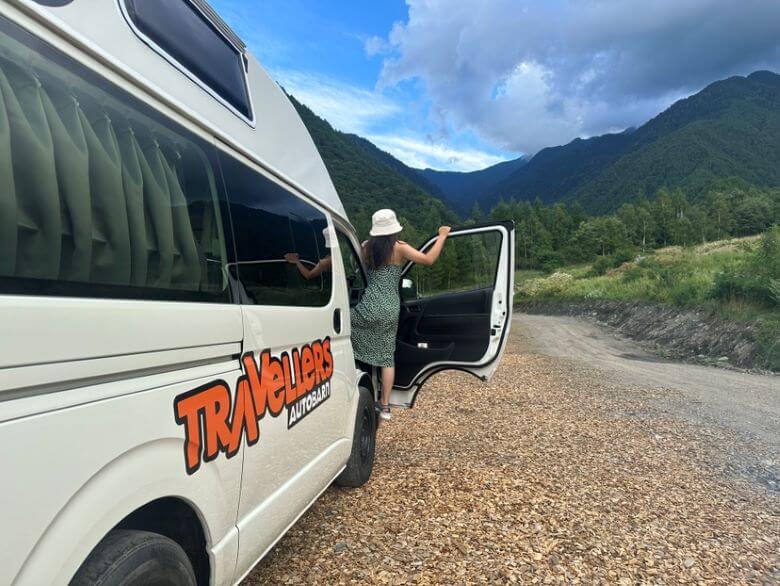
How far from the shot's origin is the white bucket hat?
14.0ft

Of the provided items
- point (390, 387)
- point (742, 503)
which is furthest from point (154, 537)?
point (742, 503)

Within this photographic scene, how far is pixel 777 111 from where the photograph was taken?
149875 mm

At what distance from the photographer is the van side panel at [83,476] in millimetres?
1105

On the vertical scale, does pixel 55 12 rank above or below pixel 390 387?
above

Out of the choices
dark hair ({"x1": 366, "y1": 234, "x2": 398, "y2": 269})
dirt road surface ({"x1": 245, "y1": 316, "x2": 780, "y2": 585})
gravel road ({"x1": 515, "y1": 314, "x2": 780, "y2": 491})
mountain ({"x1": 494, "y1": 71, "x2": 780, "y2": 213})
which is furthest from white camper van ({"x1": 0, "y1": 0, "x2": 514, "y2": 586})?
mountain ({"x1": 494, "y1": 71, "x2": 780, "y2": 213})

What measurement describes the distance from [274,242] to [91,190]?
119cm

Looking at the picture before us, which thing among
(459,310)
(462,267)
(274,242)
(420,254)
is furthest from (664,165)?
(274,242)

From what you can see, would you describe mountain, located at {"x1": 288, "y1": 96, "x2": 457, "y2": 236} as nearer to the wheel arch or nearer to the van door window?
the van door window

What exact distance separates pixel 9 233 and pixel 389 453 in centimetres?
439

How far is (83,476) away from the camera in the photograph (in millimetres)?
1277

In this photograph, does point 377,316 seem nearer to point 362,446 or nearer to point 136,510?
point 362,446

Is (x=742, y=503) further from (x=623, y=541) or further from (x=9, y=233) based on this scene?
(x=9, y=233)

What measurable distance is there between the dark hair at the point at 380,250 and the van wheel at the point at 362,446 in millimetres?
1067

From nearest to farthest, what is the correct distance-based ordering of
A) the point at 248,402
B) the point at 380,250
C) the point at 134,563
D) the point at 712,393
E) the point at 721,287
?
the point at 134,563 < the point at 248,402 < the point at 380,250 < the point at 712,393 < the point at 721,287
